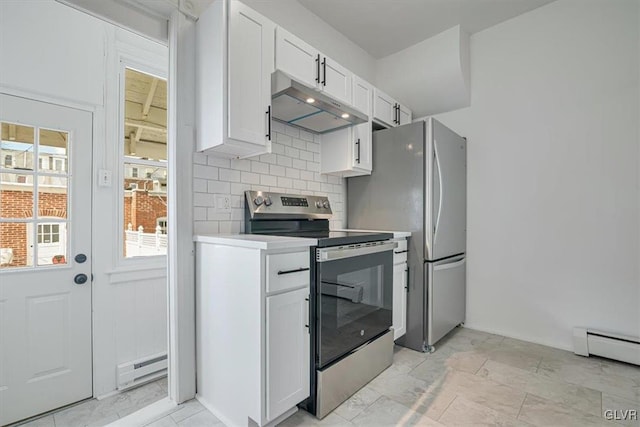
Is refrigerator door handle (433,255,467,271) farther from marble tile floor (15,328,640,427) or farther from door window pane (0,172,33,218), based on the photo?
door window pane (0,172,33,218)

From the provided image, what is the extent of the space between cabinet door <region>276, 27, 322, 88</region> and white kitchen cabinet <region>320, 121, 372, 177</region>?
2.09ft

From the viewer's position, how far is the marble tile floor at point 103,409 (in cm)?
186

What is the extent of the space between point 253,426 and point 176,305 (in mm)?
785

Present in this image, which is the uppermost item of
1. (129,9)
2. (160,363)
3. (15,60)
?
(129,9)

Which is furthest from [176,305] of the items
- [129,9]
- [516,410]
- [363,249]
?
[516,410]

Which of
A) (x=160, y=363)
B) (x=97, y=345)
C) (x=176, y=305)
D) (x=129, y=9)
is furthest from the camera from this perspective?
(x=160, y=363)

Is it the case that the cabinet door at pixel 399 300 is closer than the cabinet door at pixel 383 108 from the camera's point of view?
Yes

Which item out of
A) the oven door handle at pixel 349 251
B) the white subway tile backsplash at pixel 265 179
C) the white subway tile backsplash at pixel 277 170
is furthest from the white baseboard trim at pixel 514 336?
the white subway tile backsplash at pixel 277 170

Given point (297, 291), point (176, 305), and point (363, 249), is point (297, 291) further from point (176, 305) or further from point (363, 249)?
point (176, 305)

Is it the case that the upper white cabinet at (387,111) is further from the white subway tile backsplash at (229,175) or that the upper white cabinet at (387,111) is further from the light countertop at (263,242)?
the light countertop at (263,242)

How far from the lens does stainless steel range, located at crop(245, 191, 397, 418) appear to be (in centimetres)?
170

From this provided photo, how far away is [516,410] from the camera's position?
1760mm

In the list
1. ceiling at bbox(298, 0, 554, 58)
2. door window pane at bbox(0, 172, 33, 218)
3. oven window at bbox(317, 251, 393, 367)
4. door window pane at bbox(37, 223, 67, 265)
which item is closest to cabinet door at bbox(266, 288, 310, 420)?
oven window at bbox(317, 251, 393, 367)

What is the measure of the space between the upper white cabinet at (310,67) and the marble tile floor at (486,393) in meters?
2.06
